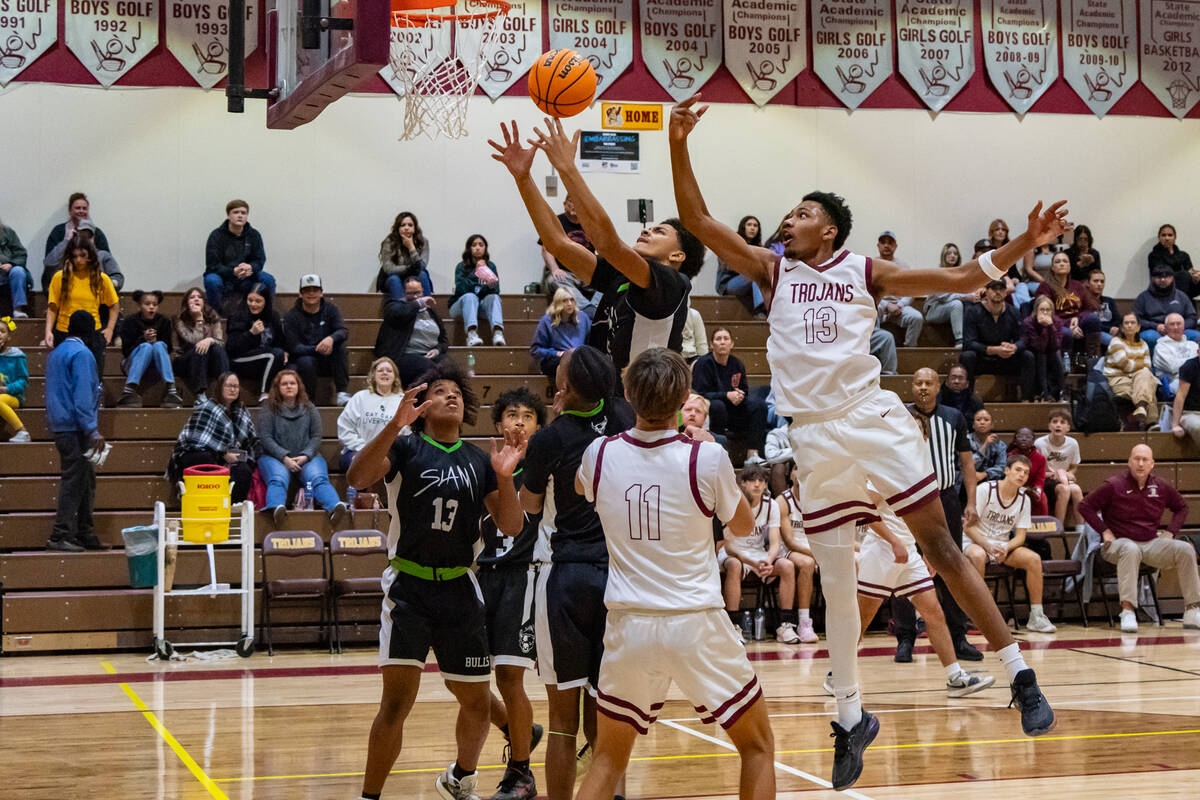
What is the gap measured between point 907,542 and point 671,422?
3.90 metres

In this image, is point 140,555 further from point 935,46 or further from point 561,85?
point 935,46

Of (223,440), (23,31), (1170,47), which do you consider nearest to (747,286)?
(223,440)

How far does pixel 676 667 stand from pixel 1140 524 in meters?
9.19

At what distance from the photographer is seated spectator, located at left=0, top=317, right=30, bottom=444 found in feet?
39.8

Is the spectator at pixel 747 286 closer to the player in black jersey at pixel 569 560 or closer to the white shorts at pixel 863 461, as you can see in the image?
the white shorts at pixel 863 461

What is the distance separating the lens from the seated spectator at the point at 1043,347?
1446cm

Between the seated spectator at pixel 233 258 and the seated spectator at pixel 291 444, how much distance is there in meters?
2.20

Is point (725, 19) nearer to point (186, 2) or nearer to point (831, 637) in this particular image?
point (186, 2)

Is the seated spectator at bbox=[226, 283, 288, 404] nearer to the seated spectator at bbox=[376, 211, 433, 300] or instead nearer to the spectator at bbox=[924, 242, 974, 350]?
the seated spectator at bbox=[376, 211, 433, 300]

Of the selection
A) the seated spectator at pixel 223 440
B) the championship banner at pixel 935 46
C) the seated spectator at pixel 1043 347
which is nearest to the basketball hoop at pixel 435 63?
the seated spectator at pixel 223 440

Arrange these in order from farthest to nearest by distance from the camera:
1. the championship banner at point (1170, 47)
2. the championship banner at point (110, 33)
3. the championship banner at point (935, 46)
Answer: the championship banner at point (1170, 47), the championship banner at point (935, 46), the championship banner at point (110, 33)

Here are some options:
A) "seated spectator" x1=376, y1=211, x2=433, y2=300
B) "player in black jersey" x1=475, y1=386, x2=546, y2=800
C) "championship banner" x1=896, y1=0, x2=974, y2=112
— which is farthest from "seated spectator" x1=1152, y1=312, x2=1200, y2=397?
"player in black jersey" x1=475, y1=386, x2=546, y2=800

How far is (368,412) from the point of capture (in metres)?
11.7

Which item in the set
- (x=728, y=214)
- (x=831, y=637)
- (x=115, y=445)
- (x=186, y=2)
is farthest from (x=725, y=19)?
(x=831, y=637)
